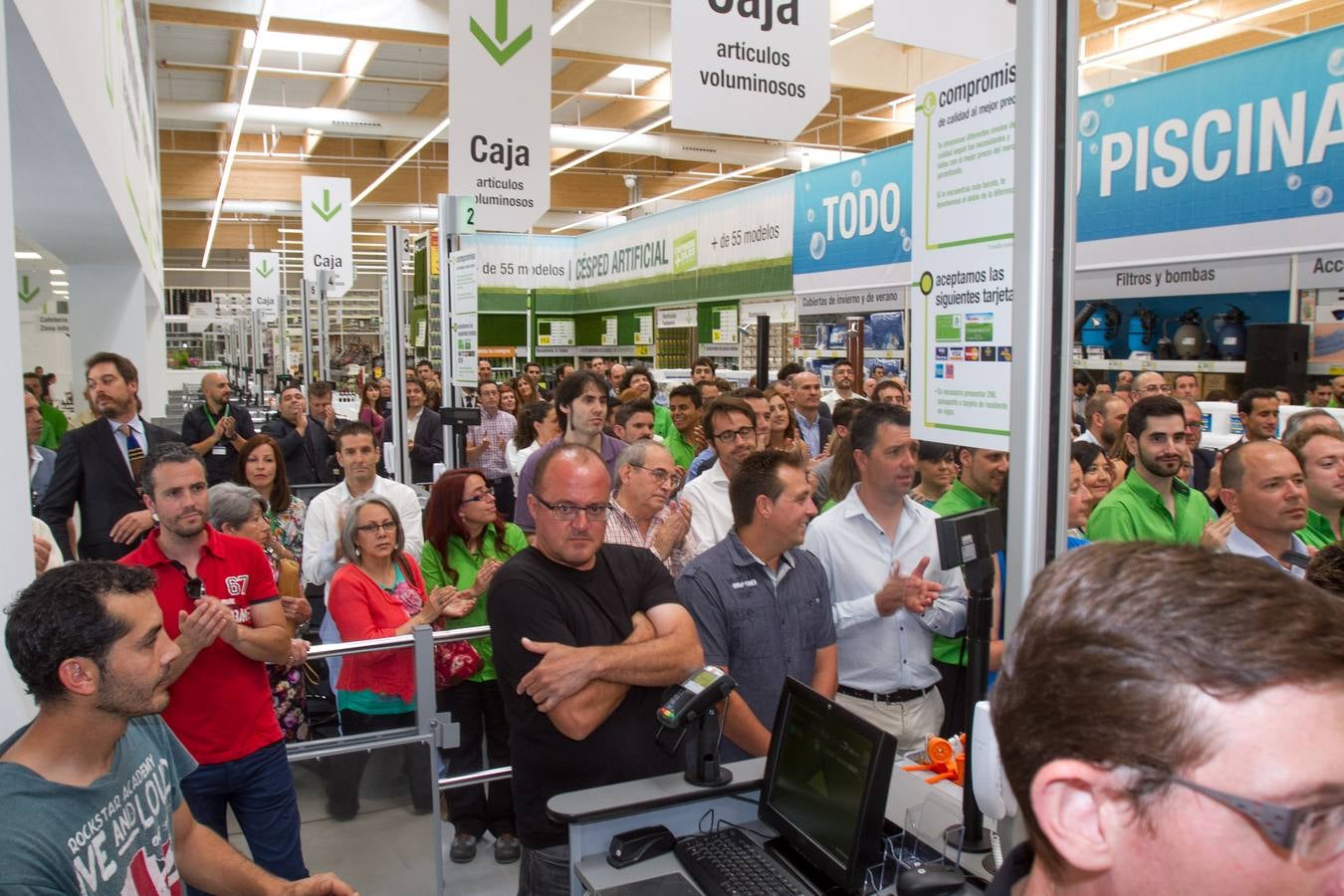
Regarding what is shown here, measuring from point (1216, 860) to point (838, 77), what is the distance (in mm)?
11821

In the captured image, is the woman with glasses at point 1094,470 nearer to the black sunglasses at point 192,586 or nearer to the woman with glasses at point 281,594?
the woman with glasses at point 281,594

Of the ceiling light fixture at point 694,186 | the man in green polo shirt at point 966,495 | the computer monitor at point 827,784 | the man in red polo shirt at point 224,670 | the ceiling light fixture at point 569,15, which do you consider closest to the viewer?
the computer monitor at point 827,784

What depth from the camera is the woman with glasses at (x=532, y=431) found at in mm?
6344

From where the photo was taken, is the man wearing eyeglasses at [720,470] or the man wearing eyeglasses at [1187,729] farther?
the man wearing eyeglasses at [720,470]

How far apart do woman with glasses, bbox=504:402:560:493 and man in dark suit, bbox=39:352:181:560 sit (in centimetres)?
225

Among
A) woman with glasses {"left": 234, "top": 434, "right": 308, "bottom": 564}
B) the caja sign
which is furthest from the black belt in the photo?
the caja sign

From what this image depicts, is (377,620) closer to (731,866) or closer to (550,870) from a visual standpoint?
(550,870)

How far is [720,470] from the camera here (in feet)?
14.9

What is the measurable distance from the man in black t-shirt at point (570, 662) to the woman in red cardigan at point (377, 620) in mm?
1021

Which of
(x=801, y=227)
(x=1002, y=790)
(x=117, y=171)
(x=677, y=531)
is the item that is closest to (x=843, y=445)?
(x=677, y=531)

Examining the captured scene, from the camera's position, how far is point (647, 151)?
570 inches

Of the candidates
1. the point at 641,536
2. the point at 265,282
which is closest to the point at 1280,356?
the point at 641,536

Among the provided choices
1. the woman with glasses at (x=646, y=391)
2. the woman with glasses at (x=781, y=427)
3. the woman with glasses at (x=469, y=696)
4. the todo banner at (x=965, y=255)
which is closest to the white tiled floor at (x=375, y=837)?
the woman with glasses at (x=469, y=696)

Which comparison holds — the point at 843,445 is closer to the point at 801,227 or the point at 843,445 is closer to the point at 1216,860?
the point at 1216,860
